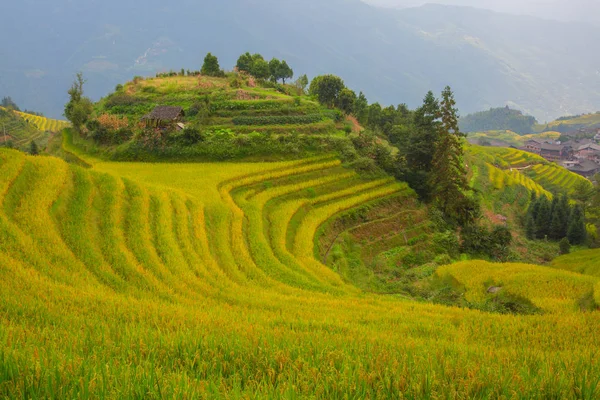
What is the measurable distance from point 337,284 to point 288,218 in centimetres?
596

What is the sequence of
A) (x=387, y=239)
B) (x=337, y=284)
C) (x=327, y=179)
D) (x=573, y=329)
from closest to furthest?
1. (x=573, y=329)
2. (x=337, y=284)
3. (x=387, y=239)
4. (x=327, y=179)

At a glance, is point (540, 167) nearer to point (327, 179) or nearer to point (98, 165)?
point (327, 179)

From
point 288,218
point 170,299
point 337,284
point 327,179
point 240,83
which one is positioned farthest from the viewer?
point 240,83

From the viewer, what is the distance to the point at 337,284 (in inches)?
533

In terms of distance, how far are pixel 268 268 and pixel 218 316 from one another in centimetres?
665

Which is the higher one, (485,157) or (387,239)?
(485,157)

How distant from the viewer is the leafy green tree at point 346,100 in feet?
135

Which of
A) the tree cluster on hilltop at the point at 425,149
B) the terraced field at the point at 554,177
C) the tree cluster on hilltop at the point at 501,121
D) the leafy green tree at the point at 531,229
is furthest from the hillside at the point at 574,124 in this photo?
the tree cluster on hilltop at the point at 425,149

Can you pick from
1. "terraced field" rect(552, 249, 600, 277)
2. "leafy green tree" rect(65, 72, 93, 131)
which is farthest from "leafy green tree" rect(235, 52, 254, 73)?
"terraced field" rect(552, 249, 600, 277)

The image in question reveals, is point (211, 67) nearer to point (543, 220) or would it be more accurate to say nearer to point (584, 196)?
point (543, 220)

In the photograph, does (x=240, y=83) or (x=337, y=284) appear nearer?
(x=337, y=284)

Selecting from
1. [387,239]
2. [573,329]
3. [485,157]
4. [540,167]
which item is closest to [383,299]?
[573,329]

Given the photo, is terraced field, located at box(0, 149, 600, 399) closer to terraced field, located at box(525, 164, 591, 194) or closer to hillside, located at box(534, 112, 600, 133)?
terraced field, located at box(525, 164, 591, 194)

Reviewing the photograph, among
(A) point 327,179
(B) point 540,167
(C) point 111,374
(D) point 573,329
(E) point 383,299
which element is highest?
(B) point 540,167
